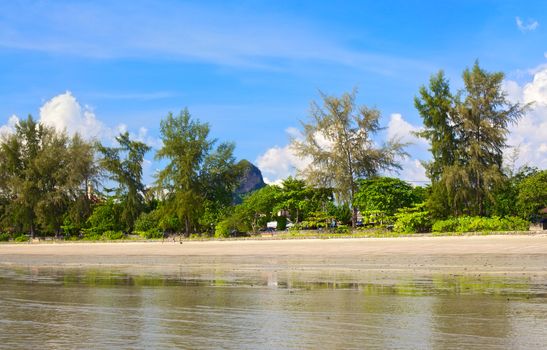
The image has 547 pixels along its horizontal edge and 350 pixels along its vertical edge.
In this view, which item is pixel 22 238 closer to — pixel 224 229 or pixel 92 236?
pixel 92 236

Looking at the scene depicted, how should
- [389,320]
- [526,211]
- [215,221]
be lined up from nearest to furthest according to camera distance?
[389,320] → [526,211] → [215,221]

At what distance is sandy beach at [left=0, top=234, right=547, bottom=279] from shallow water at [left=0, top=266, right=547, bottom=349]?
312 cm

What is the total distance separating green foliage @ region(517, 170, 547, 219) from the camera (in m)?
35.9

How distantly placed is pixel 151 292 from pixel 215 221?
32.6 metres

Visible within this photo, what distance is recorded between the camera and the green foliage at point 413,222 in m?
35.8

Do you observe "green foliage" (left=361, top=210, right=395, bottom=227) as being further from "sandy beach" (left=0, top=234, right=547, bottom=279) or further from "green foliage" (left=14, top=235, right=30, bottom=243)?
"green foliage" (left=14, top=235, right=30, bottom=243)

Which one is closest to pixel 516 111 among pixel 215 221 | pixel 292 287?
pixel 215 221

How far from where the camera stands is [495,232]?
95.8 ft

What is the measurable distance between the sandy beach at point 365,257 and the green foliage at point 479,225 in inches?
180

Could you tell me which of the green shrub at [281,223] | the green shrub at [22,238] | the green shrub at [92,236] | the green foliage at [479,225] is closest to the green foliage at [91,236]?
the green shrub at [92,236]

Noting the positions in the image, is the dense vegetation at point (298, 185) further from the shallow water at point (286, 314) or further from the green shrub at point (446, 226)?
the shallow water at point (286, 314)

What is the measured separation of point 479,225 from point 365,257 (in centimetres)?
1248

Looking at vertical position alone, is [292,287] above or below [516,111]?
below

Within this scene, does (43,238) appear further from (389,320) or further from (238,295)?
(389,320)
